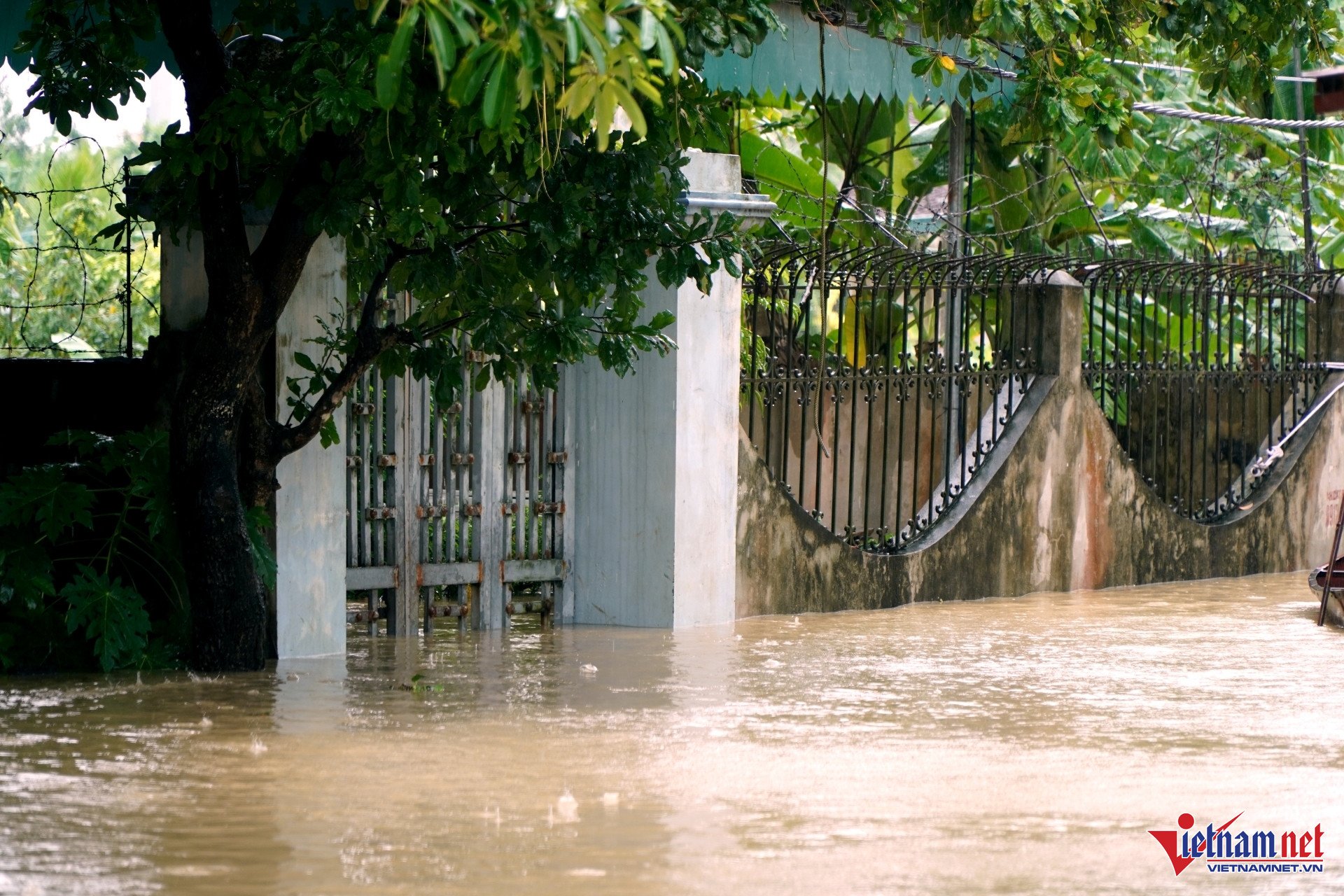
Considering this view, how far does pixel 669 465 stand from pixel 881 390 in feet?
8.26

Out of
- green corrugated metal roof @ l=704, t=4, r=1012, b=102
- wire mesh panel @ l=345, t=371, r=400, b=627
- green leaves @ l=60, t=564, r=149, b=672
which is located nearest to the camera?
green leaves @ l=60, t=564, r=149, b=672

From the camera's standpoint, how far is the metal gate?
9.30m

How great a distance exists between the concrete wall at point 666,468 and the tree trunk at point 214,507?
251 centimetres

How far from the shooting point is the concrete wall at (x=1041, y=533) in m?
10.6

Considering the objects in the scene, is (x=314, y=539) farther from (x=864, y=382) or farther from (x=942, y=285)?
(x=942, y=285)

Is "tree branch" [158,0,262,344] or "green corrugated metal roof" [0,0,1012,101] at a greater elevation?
"green corrugated metal roof" [0,0,1012,101]

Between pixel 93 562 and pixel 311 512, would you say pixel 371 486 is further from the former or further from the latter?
pixel 93 562

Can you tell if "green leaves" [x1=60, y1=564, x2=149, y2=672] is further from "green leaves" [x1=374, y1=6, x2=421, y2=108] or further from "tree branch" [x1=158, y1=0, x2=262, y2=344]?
"green leaves" [x1=374, y1=6, x2=421, y2=108]

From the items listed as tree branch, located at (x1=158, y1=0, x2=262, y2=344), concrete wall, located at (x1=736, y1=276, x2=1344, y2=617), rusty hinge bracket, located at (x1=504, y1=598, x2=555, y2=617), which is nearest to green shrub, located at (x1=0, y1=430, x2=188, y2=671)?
tree branch, located at (x1=158, y1=0, x2=262, y2=344)

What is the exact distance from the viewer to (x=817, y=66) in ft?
34.6

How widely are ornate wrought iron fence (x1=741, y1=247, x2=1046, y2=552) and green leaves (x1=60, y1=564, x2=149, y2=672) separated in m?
3.98

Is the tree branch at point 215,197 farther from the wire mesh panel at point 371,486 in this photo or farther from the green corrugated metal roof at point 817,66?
the green corrugated metal roof at point 817,66

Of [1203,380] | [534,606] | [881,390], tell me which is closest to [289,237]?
[534,606]

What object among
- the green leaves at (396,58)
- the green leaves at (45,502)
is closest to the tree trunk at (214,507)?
the green leaves at (45,502)
